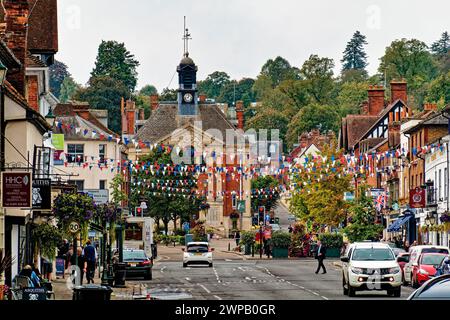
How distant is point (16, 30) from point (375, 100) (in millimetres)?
80568

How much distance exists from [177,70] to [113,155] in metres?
43.4

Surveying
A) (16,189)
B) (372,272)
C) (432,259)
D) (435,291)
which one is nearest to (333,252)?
(432,259)

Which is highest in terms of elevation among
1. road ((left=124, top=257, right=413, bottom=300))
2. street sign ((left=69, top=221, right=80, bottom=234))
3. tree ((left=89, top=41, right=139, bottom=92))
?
tree ((left=89, top=41, right=139, bottom=92))

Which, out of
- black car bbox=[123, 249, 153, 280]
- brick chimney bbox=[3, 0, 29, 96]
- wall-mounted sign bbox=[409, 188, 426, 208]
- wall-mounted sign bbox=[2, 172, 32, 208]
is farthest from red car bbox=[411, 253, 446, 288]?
wall-mounted sign bbox=[409, 188, 426, 208]

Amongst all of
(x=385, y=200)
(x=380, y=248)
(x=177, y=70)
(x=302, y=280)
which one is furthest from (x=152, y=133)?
(x=380, y=248)

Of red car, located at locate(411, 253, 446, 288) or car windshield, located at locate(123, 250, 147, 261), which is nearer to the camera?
red car, located at locate(411, 253, 446, 288)

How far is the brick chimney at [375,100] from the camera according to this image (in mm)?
122688

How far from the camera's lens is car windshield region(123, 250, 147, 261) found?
56219mm

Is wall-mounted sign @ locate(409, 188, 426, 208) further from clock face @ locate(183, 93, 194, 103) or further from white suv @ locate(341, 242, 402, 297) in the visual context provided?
clock face @ locate(183, 93, 194, 103)

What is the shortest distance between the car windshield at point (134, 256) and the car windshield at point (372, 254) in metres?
17.6

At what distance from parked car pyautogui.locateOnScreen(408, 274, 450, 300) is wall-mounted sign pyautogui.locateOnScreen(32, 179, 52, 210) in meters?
27.3

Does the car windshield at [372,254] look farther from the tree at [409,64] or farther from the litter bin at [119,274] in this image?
the tree at [409,64]

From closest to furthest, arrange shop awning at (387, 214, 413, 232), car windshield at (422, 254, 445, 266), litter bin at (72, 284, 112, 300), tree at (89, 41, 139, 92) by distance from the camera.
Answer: litter bin at (72, 284, 112, 300)
car windshield at (422, 254, 445, 266)
shop awning at (387, 214, 413, 232)
tree at (89, 41, 139, 92)

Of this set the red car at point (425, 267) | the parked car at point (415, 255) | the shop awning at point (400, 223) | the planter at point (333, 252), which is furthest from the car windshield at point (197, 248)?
the red car at point (425, 267)
